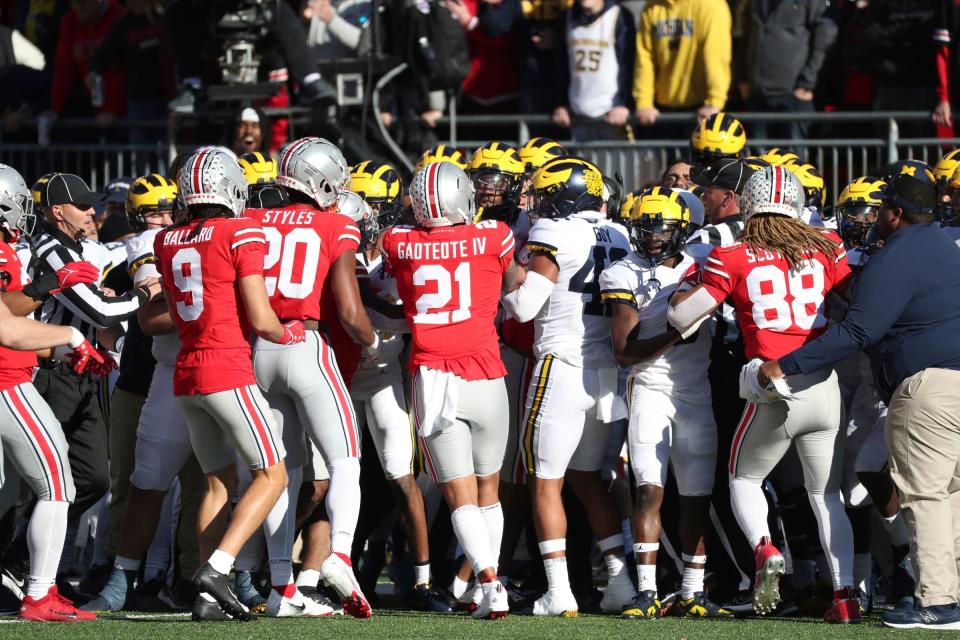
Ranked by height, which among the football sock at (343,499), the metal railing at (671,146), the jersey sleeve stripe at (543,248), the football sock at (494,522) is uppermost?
the metal railing at (671,146)

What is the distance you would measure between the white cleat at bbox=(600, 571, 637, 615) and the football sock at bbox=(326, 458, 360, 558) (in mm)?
1320

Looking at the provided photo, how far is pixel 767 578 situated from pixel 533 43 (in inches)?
243

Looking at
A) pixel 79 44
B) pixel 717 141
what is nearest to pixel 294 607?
pixel 717 141

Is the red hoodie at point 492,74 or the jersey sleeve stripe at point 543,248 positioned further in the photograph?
the red hoodie at point 492,74

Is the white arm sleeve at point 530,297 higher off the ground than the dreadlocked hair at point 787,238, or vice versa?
the dreadlocked hair at point 787,238

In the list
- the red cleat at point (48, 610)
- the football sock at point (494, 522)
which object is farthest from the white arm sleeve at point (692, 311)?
the red cleat at point (48, 610)

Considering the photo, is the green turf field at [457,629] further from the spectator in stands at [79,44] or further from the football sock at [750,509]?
the spectator in stands at [79,44]

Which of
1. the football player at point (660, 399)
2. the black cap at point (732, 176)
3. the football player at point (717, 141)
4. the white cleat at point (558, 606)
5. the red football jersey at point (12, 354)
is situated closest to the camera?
the red football jersey at point (12, 354)

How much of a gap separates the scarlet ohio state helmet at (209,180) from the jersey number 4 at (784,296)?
2.33 m

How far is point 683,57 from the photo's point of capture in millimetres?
11414

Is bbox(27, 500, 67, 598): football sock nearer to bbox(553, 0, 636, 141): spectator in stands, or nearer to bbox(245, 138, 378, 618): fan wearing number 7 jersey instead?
bbox(245, 138, 378, 618): fan wearing number 7 jersey

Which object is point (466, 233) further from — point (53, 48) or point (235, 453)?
point (53, 48)

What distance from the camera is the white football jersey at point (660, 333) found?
742 cm

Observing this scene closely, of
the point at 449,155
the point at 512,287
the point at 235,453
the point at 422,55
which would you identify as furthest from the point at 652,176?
the point at 235,453
